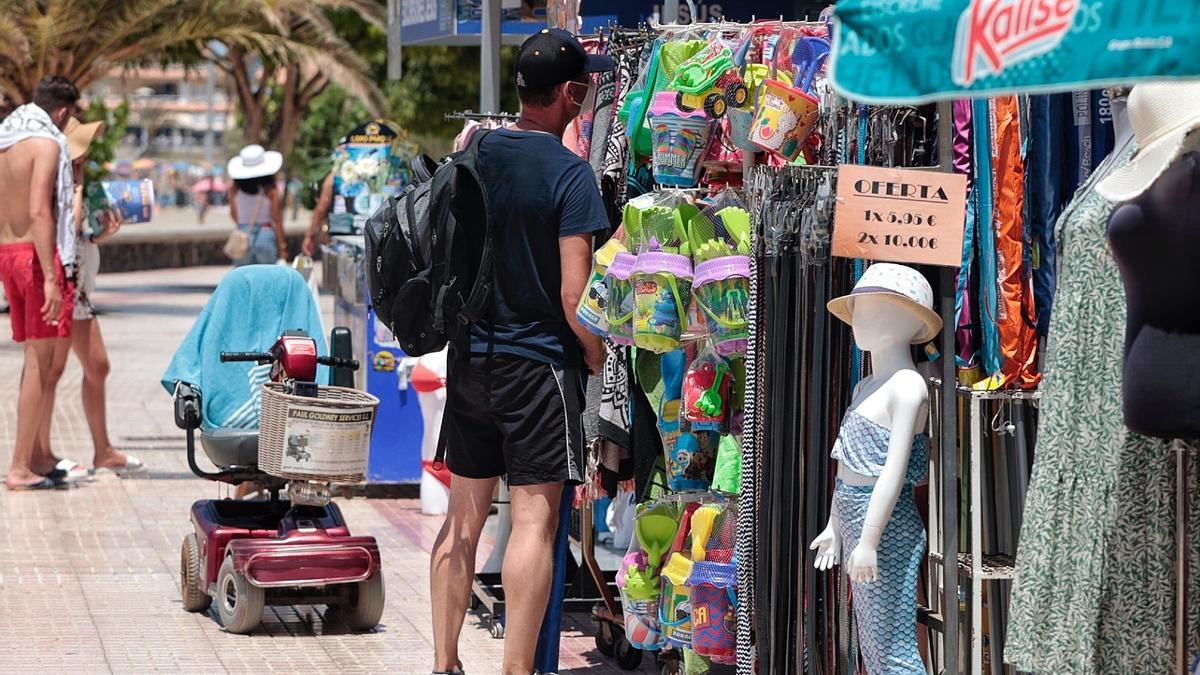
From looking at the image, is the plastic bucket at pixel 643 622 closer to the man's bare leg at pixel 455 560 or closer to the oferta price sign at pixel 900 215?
the man's bare leg at pixel 455 560

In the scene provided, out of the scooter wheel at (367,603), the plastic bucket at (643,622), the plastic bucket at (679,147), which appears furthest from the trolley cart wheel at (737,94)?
the scooter wheel at (367,603)

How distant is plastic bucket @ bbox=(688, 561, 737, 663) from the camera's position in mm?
5324

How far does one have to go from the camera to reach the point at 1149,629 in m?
3.75

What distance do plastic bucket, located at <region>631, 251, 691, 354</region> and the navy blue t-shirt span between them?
199 millimetres

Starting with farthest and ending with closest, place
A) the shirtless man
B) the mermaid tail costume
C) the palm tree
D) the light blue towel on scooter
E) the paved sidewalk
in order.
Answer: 1. the palm tree
2. the shirtless man
3. the light blue towel on scooter
4. the paved sidewalk
5. the mermaid tail costume

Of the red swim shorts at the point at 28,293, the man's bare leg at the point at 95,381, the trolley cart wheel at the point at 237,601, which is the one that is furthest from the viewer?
the man's bare leg at the point at 95,381

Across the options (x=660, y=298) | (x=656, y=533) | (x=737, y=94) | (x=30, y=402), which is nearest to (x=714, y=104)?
(x=737, y=94)

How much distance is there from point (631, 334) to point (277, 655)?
6.75 feet

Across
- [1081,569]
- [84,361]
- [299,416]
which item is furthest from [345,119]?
[1081,569]

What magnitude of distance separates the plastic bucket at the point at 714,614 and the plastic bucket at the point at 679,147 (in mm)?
1225

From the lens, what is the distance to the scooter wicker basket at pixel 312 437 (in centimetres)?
643

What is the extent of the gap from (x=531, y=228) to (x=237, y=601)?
7.41 feet

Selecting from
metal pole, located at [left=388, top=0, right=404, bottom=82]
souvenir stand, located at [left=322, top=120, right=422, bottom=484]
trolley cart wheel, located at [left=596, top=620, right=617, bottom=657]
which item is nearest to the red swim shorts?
souvenir stand, located at [left=322, top=120, right=422, bottom=484]

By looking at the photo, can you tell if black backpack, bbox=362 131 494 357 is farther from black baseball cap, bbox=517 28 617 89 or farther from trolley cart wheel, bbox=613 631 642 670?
trolley cart wheel, bbox=613 631 642 670
